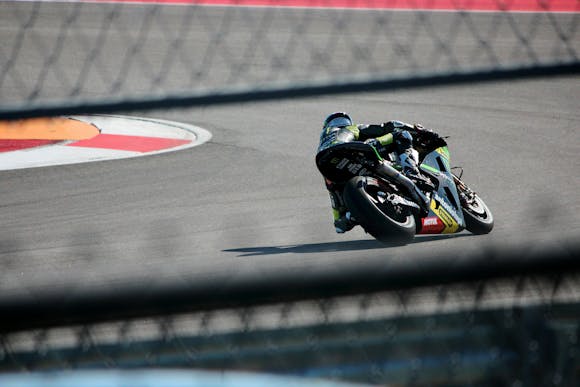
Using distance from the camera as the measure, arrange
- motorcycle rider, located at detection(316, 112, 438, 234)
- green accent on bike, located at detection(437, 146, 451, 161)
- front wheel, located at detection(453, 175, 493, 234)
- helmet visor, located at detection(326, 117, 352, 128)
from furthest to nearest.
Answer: green accent on bike, located at detection(437, 146, 451, 161) → front wheel, located at detection(453, 175, 493, 234) → helmet visor, located at detection(326, 117, 352, 128) → motorcycle rider, located at detection(316, 112, 438, 234)

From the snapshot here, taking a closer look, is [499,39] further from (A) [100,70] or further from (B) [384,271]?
(B) [384,271]

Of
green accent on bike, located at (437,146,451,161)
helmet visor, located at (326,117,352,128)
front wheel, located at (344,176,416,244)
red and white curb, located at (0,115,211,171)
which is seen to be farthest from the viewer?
red and white curb, located at (0,115,211,171)

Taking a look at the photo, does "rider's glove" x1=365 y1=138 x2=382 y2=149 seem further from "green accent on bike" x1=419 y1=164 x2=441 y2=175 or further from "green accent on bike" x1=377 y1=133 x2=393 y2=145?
"green accent on bike" x1=419 y1=164 x2=441 y2=175

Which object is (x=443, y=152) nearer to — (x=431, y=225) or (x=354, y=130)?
(x=431, y=225)

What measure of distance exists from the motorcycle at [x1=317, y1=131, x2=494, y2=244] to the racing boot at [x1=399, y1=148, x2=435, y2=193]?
0.14 ft

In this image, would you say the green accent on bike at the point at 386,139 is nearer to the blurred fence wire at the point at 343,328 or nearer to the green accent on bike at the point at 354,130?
the green accent on bike at the point at 354,130

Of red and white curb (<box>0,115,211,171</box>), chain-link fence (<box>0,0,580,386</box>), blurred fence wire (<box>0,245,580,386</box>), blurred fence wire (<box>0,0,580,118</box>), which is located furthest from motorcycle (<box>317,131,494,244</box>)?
blurred fence wire (<box>0,245,580,386</box>)

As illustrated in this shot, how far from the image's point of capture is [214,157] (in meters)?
10.2

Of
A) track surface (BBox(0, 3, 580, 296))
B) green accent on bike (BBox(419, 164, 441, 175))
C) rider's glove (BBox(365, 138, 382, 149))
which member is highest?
rider's glove (BBox(365, 138, 382, 149))

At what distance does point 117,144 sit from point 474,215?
456 cm

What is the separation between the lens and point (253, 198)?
875 cm

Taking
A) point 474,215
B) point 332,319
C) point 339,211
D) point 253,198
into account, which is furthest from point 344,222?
point 332,319

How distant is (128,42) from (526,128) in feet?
19.5

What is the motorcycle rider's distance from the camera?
7230mm
